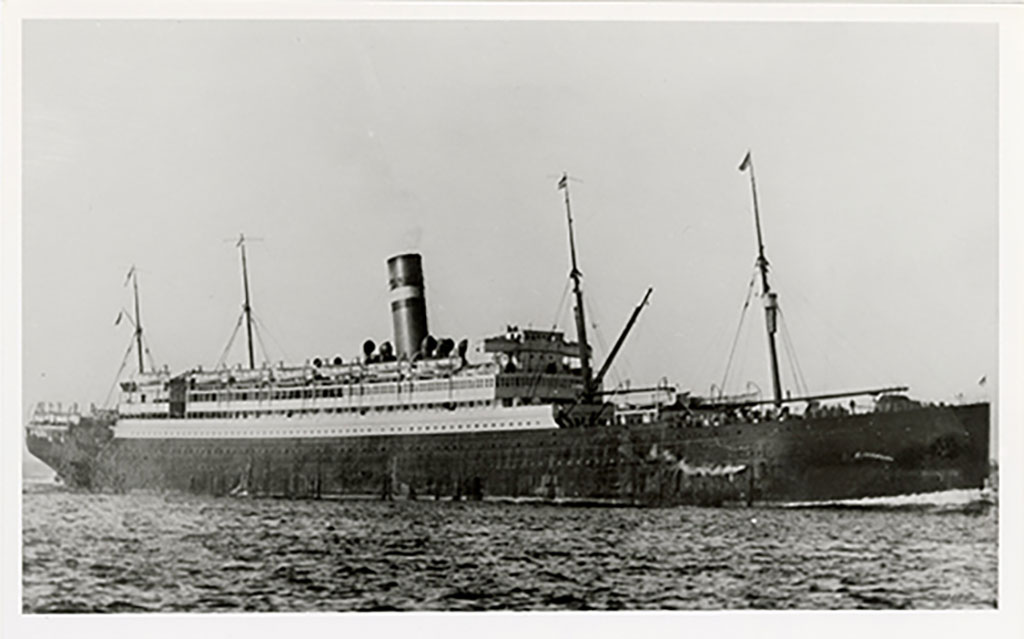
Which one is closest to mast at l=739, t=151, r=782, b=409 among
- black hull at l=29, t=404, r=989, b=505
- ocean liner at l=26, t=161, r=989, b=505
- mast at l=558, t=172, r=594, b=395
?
ocean liner at l=26, t=161, r=989, b=505

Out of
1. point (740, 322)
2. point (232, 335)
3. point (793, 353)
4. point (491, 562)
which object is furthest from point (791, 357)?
point (232, 335)

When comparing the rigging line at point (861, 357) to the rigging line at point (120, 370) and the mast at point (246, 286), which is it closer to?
the mast at point (246, 286)

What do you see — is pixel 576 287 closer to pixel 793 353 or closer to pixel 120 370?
pixel 793 353

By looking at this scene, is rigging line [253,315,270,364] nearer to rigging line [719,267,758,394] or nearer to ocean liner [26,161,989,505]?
ocean liner [26,161,989,505]

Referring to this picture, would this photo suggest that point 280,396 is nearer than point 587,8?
No

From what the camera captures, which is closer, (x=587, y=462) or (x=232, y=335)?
(x=232, y=335)

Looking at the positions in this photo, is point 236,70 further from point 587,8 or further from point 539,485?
point 539,485

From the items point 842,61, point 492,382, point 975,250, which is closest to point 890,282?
point 975,250
